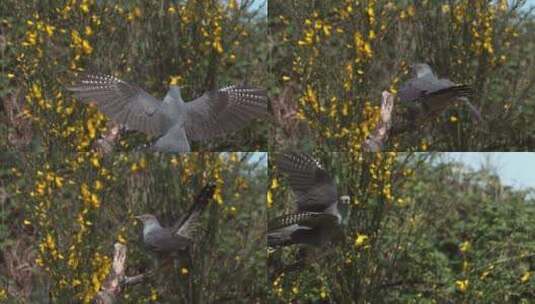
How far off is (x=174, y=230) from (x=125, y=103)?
1.94ft

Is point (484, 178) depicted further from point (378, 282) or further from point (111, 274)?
point (111, 274)

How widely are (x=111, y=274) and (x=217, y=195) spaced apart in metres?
0.59

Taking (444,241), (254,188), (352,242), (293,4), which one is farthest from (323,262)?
(293,4)

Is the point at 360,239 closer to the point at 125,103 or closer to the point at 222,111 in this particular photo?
the point at 222,111

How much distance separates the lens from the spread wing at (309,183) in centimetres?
325

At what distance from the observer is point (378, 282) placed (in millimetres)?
3912

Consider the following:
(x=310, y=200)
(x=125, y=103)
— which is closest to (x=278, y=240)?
(x=310, y=200)

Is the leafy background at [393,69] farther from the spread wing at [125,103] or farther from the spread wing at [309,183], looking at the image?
the spread wing at [125,103]

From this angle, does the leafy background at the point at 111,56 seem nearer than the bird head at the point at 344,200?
No

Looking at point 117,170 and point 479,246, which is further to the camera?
point 479,246

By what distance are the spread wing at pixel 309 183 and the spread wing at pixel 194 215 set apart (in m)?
0.33

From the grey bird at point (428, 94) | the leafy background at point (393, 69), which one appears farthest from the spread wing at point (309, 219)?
the grey bird at point (428, 94)

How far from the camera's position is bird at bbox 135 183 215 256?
3384 mm

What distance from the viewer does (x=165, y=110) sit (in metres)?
3.17
